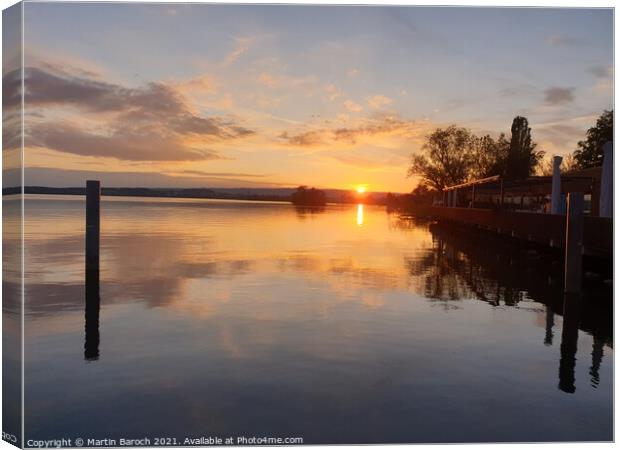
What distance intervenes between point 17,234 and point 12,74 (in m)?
1.74

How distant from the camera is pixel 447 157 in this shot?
6569 centimetres

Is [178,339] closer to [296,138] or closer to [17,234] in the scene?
[17,234]

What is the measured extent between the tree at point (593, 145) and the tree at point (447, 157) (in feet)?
Result: 48.7

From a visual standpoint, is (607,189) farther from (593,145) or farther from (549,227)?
(593,145)

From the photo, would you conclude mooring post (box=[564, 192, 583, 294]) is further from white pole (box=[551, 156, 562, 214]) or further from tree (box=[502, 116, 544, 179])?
tree (box=[502, 116, 544, 179])

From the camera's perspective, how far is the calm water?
640 cm

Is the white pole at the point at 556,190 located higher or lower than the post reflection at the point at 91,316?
higher

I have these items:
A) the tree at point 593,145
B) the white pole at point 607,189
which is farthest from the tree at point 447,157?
the white pole at point 607,189

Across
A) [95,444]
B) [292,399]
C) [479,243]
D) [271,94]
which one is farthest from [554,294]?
[479,243]

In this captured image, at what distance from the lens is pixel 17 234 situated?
21.1 ft

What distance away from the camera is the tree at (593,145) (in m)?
43.5

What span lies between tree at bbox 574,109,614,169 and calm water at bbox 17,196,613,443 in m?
30.6

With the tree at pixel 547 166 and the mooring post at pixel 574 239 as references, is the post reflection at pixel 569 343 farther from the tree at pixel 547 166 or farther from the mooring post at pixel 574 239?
the tree at pixel 547 166

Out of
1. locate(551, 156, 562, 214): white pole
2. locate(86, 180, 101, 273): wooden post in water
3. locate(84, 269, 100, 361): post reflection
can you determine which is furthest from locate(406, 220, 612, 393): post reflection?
locate(86, 180, 101, 273): wooden post in water
